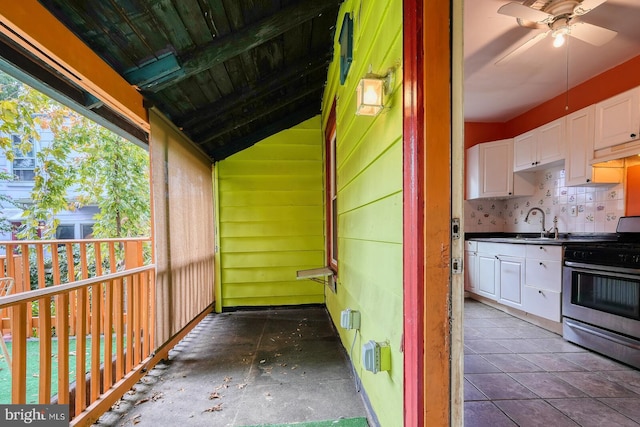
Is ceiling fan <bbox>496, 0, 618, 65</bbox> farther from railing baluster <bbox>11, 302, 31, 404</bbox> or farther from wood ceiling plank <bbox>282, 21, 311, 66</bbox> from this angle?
railing baluster <bbox>11, 302, 31, 404</bbox>

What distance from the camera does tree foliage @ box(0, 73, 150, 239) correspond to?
149 inches

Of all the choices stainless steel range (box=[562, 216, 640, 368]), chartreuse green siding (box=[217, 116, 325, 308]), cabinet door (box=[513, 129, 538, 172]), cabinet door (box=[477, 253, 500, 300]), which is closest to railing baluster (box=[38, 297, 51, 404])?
chartreuse green siding (box=[217, 116, 325, 308])

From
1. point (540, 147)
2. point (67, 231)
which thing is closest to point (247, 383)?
point (540, 147)

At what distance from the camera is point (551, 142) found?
11.5ft

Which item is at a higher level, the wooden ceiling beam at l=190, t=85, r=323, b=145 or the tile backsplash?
the wooden ceiling beam at l=190, t=85, r=323, b=145

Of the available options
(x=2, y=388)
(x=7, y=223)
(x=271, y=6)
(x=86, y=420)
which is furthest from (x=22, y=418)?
(x=7, y=223)

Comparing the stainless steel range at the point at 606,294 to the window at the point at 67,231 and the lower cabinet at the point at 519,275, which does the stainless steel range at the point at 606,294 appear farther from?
the window at the point at 67,231

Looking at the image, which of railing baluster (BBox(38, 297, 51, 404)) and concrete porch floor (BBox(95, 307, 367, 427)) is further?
concrete porch floor (BBox(95, 307, 367, 427))

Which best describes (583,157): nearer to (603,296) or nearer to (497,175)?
(497,175)

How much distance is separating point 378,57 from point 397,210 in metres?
0.86

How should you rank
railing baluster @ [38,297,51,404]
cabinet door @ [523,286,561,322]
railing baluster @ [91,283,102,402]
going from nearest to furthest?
1. railing baluster @ [38,297,51,404]
2. railing baluster @ [91,283,102,402]
3. cabinet door @ [523,286,561,322]

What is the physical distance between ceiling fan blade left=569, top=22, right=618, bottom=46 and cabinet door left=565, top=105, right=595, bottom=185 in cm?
98

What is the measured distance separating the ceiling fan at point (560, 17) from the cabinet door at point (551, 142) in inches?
52.9

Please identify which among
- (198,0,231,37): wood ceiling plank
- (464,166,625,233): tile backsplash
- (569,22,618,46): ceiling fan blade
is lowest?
(464,166,625,233): tile backsplash
